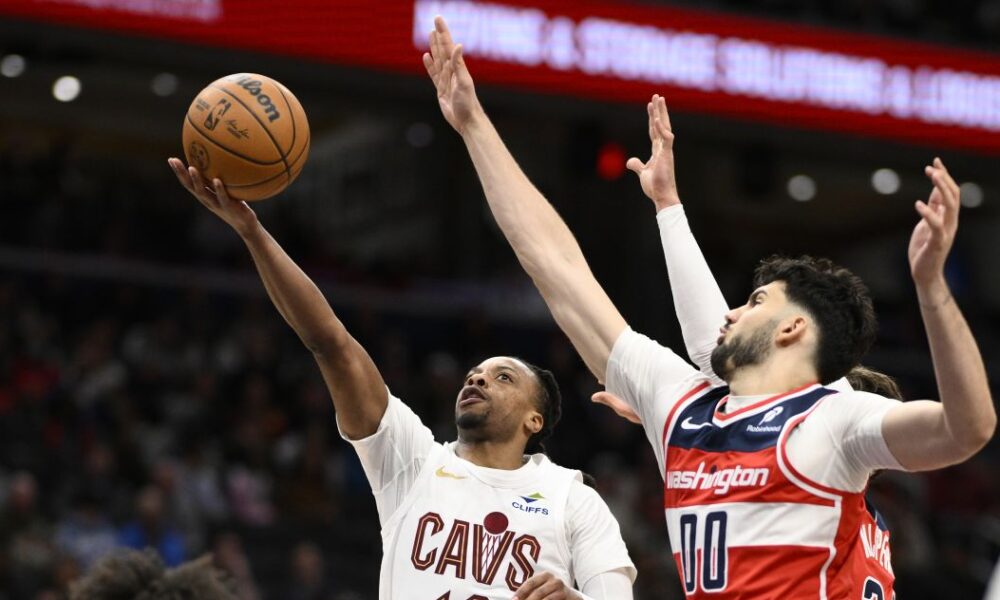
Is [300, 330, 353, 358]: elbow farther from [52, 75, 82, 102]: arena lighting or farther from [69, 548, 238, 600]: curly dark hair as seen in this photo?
[52, 75, 82, 102]: arena lighting

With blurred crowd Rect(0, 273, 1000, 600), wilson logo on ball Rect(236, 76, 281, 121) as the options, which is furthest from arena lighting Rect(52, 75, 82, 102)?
wilson logo on ball Rect(236, 76, 281, 121)

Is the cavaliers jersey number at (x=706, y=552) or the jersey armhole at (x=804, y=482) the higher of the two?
the jersey armhole at (x=804, y=482)

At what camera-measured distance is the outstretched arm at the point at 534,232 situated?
4.25 metres

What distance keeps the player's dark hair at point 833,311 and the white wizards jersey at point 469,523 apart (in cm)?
149

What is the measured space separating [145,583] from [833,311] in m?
2.06

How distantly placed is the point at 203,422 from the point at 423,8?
4.24 meters

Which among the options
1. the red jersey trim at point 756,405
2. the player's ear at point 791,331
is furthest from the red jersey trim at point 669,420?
the player's ear at point 791,331

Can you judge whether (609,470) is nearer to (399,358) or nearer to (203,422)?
(399,358)

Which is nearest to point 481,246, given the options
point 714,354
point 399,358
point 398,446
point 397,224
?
point 397,224

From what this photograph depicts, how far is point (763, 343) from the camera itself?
405 centimetres

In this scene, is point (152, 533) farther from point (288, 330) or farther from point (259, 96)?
point (259, 96)

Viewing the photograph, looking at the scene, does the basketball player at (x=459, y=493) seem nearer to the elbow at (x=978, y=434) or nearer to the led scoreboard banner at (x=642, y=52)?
the elbow at (x=978, y=434)

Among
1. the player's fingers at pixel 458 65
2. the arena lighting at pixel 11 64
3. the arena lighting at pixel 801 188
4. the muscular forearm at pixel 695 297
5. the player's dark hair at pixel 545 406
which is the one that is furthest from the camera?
the arena lighting at pixel 801 188

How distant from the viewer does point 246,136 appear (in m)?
4.79
